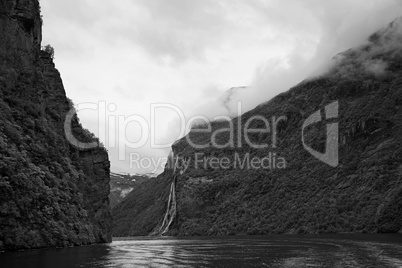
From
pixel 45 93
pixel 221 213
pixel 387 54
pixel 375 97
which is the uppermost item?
pixel 387 54

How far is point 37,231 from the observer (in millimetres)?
48875

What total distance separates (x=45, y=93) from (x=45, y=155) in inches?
603

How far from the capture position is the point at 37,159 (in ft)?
190

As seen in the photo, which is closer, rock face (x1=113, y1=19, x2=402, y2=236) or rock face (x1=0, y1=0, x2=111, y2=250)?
rock face (x1=0, y1=0, x2=111, y2=250)

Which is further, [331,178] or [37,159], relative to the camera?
[331,178]

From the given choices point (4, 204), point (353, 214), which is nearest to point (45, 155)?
point (4, 204)

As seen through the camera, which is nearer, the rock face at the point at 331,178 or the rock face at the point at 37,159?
the rock face at the point at 37,159

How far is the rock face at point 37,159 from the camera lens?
1827 inches

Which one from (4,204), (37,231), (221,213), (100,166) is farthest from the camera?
(221,213)

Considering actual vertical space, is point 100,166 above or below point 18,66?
below

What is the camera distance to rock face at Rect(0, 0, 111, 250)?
46.4 meters

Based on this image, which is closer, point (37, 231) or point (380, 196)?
point (37, 231)

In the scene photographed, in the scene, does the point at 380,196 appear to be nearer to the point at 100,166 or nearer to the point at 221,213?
the point at 221,213

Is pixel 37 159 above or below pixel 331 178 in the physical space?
→ above
